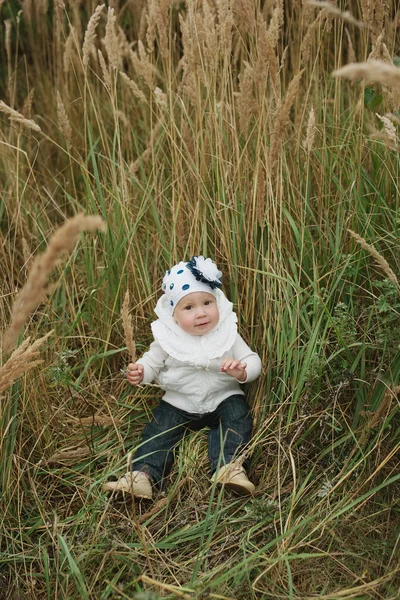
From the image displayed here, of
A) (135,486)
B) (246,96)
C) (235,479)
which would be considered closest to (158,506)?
(135,486)

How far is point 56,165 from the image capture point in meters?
4.01

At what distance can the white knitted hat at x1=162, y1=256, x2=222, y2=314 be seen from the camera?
2512 millimetres

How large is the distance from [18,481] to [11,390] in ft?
0.94

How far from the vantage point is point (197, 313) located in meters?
2.51

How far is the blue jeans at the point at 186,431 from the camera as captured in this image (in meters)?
2.44

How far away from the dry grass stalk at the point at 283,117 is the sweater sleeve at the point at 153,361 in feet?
2.36

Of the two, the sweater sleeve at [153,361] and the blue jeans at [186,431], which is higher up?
the sweater sleeve at [153,361]

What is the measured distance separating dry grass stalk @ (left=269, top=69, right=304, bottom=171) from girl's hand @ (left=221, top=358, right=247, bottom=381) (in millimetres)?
632

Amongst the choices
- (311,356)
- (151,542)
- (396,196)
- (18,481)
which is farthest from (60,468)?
(396,196)

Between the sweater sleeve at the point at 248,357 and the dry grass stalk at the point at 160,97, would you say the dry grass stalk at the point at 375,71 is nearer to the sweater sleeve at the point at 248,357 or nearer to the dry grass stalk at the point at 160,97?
the sweater sleeve at the point at 248,357


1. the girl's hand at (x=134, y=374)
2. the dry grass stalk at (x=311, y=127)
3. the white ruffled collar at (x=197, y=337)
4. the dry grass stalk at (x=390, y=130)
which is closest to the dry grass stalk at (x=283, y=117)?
the dry grass stalk at (x=311, y=127)

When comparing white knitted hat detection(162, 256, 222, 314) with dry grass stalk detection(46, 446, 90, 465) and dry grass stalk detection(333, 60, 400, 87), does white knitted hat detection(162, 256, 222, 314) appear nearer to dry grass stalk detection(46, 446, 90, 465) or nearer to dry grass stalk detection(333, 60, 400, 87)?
dry grass stalk detection(46, 446, 90, 465)

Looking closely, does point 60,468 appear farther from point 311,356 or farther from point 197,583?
point 311,356

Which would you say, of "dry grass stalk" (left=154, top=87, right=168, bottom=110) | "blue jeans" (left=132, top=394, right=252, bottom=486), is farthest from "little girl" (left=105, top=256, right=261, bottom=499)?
"dry grass stalk" (left=154, top=87, right=168, bottom=110)
